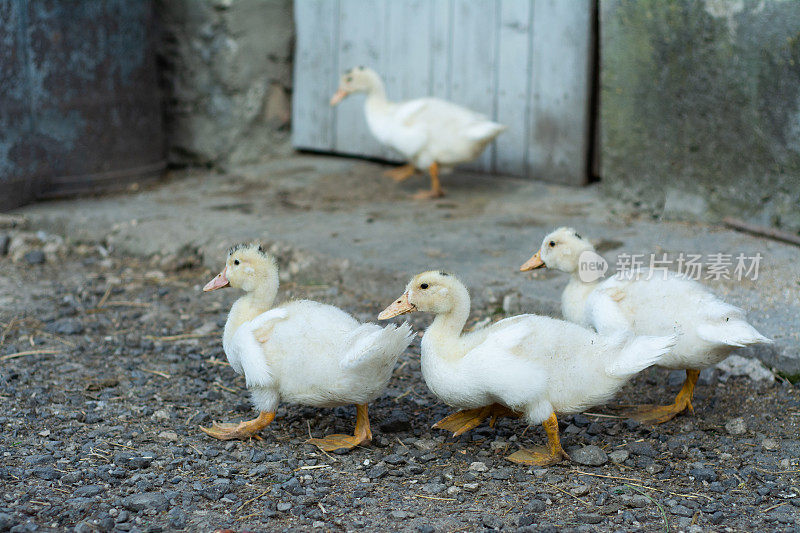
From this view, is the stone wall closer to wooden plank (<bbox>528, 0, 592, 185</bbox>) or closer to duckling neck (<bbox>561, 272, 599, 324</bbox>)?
wooden plank (<bbox>528, 0, 592, 185</bbox>)

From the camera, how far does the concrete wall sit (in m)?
4.98

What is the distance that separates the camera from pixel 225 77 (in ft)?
24.7

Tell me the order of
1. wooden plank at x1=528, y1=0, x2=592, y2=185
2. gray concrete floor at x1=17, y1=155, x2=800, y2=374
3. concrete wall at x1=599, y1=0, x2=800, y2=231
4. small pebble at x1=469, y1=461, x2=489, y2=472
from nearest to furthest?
small pebble at x1=469, y1=461, x2=489, y2=472 < gray concrete floor at x1=17, y1=155, x2=800, y2=374 < concrete wall at x1=599, y1=0, x2=800, y2=231 < wooden plank at x1=528, y1=0, x2=592, y2=185

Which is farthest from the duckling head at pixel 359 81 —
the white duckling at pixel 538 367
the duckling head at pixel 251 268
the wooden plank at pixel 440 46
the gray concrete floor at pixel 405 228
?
the white duckling at pixel 538 367

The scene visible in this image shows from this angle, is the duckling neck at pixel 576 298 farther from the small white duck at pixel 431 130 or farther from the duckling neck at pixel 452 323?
the small white duck at pixel 431 130

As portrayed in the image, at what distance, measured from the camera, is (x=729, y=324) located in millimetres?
3291

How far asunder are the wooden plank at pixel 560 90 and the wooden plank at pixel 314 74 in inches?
78.6

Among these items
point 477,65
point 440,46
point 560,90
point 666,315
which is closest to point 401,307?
point 666,315

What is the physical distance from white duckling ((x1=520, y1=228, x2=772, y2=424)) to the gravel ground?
25 centimetres

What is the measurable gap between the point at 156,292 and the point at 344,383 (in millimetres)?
2305

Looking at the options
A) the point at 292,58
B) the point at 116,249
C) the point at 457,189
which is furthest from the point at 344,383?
the point at 292,58

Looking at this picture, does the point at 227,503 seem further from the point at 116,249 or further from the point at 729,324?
the point at 116,249

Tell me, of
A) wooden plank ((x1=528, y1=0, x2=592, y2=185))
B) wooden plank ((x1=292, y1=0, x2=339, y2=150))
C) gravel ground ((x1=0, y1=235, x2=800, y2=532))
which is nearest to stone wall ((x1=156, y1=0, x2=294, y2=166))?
wooden plank ((x1=292, y1=0, x2=339, y2=150))

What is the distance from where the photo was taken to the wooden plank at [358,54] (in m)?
7.20
